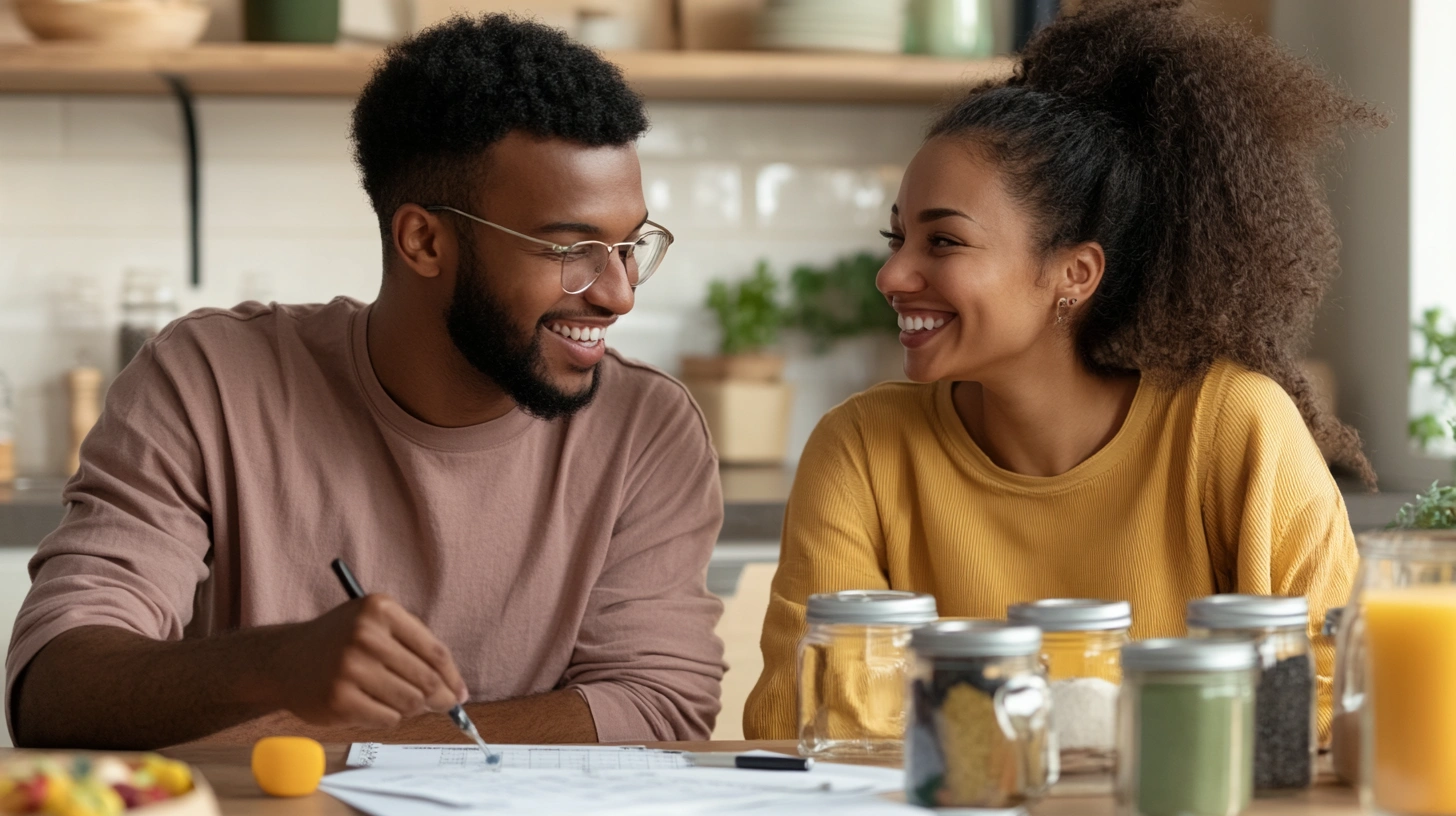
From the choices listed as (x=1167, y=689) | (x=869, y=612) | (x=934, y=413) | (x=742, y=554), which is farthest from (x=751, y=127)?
(x=1167, y=689)

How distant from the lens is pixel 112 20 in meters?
2.81

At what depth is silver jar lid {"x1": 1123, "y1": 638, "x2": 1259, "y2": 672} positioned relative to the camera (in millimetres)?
938

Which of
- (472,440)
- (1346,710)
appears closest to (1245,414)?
(1346,710)

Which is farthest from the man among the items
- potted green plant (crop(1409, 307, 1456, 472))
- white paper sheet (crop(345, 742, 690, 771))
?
potted green plant (crop(1409, 307, 1456, 472))

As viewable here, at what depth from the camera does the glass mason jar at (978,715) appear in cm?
98

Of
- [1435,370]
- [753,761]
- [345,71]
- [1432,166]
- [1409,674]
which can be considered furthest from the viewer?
[345,71]

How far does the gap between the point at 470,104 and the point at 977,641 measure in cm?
96

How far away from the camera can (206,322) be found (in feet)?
5.62

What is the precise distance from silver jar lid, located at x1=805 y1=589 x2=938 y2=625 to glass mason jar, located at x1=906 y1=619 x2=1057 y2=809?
5.4 inches

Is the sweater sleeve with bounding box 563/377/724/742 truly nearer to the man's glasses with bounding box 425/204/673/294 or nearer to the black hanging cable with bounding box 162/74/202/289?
the man's glasses with bounding box 425/204/673/294

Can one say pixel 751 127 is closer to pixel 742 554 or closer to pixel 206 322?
pixel 742 554

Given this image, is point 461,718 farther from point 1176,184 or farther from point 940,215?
point 1176,184

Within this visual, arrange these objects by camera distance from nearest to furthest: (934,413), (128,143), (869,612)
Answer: (869,612) → (934,413) → (128,143)

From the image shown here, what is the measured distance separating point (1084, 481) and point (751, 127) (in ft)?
5.80
